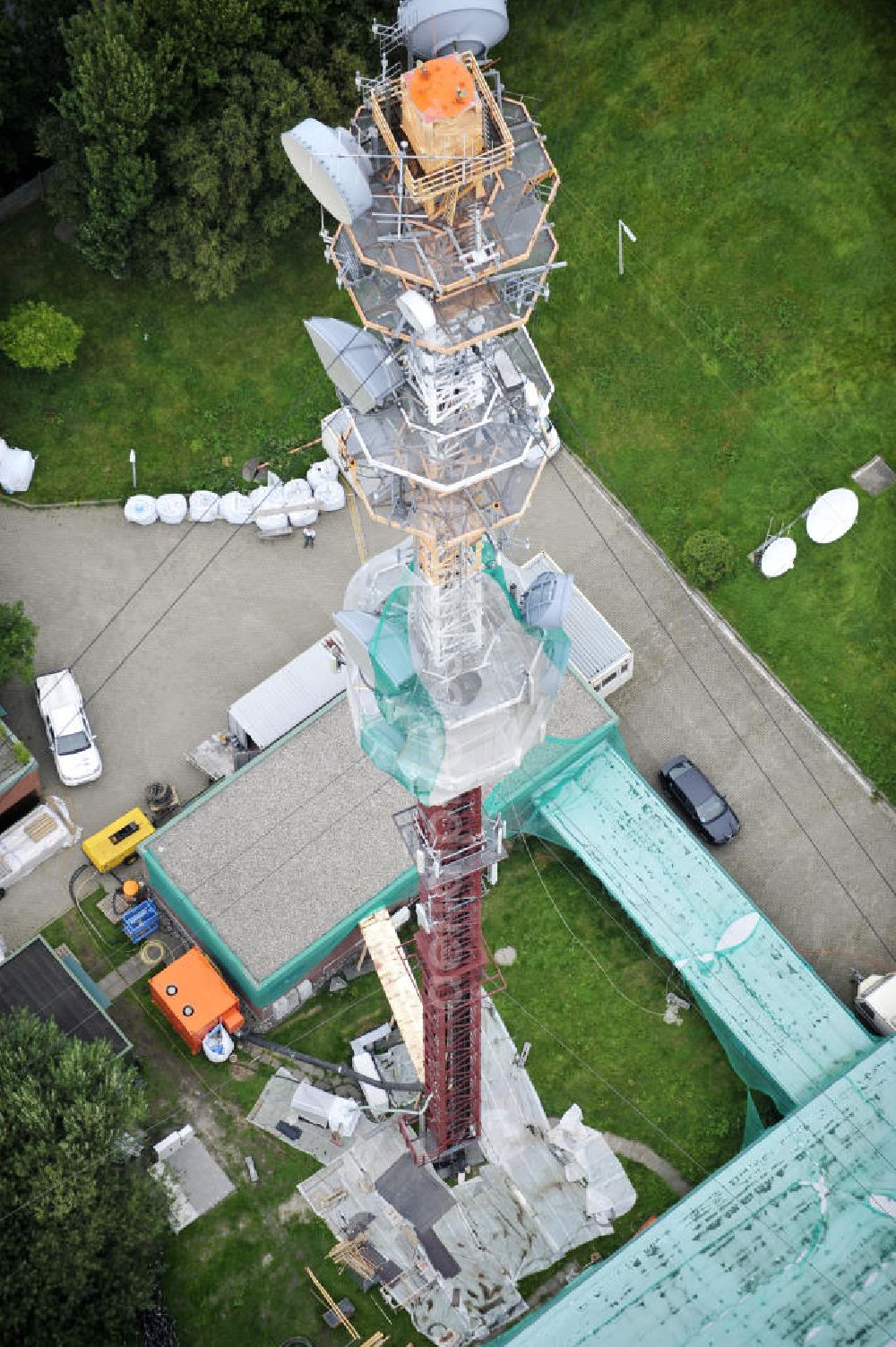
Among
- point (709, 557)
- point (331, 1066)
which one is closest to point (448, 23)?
point (709, 557)

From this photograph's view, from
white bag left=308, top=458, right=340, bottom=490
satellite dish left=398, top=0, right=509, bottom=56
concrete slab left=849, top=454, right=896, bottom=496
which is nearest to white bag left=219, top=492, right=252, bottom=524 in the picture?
white bag left=308, top=458, right=340, bottom=490

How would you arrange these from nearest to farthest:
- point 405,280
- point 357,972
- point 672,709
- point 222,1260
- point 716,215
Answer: point 405,280 < point 222,1260 < point 357,972 < point 672,709 < point 716,215

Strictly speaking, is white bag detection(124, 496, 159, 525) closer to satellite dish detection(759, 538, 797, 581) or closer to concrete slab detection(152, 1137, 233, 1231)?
satellite dish detection(759, 538, 797, 581)

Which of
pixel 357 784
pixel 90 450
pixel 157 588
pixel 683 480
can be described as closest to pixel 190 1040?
pixel 357 784

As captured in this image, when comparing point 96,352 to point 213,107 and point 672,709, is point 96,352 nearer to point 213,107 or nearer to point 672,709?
point 213,107

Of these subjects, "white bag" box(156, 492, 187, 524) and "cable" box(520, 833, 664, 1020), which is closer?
"cable" box(520, 833, 664, 1020)

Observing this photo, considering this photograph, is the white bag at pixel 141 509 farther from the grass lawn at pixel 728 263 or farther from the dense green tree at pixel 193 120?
the grass lawn at pixel 728 263

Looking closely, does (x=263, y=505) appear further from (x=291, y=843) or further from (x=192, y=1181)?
(x=192, y=1181)
